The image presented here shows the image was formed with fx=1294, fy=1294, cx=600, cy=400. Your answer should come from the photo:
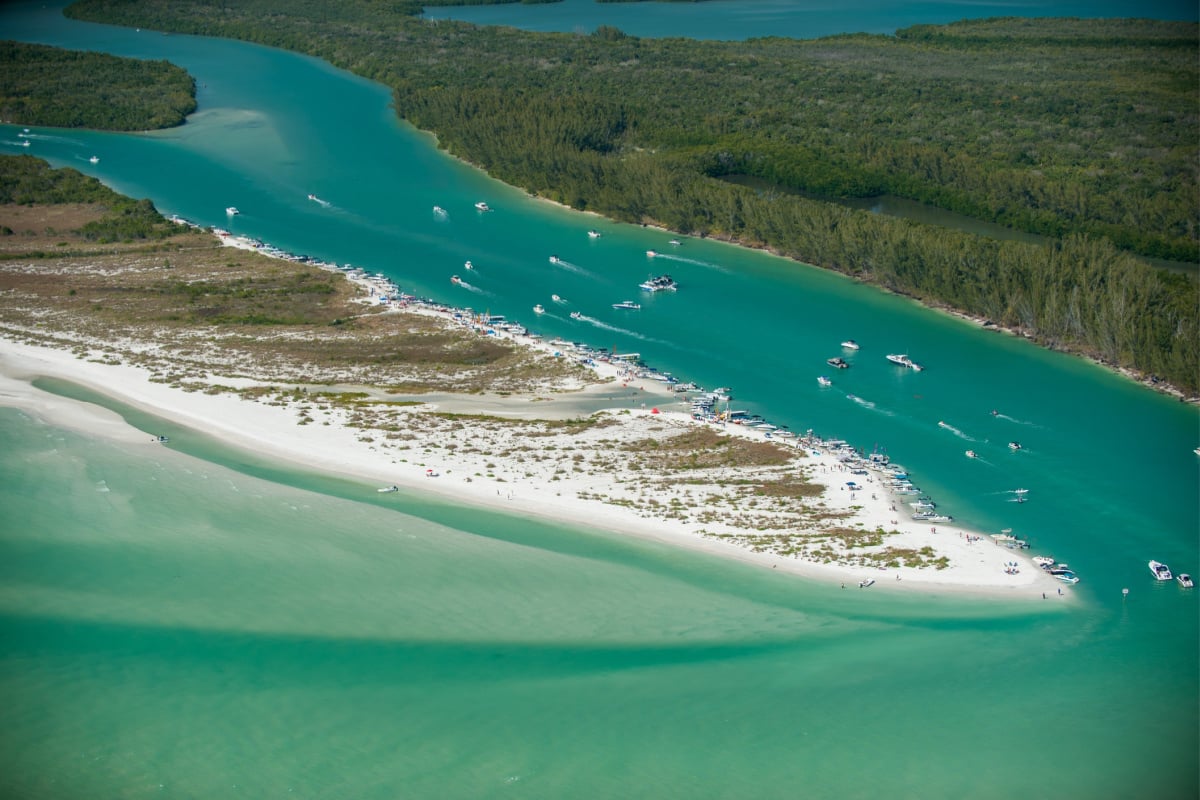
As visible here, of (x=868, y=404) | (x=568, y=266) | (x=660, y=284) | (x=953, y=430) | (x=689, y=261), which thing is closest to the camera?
(x=953, y=430)

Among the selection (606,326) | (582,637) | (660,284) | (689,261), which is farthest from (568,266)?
(582,637)

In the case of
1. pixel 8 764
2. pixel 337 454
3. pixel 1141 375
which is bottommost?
pixel 8 764

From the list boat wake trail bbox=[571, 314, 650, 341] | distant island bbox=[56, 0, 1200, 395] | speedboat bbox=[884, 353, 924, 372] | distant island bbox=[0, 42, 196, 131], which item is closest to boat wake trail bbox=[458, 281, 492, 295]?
boat wake trail bbox=[571, 314, 650, 341]

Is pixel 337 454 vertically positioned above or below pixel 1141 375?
below

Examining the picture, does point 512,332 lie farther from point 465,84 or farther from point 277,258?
point 465,84

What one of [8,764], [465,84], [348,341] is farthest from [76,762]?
[465,84]

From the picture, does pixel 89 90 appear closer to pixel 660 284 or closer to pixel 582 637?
pixel 660 284

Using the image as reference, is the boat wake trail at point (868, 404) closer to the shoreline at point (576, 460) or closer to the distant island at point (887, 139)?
the shoreline at point (576, 460)

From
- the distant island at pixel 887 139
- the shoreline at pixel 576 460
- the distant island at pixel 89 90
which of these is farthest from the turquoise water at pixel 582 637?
the distant island at pixel 89 90
